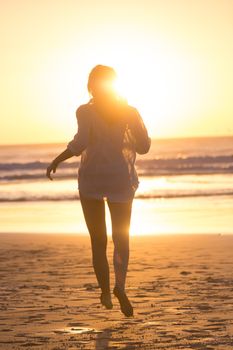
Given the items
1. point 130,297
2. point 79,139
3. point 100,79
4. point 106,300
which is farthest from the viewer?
point 130,297

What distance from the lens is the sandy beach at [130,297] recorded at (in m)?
6.02

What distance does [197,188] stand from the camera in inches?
1136

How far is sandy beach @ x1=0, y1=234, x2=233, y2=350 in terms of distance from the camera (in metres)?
6.02

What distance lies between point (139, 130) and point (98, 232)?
0.80 m

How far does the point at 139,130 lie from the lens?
6.98 metres

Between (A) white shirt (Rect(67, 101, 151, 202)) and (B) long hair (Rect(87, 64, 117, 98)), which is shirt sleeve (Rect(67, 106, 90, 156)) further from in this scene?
(B) long hair (Rect(87, 64, 117, 98))

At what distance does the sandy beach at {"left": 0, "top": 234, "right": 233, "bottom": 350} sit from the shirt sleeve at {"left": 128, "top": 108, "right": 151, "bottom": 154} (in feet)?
3.98

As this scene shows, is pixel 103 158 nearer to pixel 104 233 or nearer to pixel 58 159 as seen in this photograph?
pixel 58 159

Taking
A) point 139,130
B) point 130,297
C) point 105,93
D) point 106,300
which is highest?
point 105,93

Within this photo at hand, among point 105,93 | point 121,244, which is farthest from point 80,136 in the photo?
point 121,244

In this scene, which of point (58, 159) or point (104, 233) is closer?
point (58, 159)

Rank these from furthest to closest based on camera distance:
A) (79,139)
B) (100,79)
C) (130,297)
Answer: (130,297) < (100,79) < (79,139)

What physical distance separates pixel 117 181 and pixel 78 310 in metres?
1.06

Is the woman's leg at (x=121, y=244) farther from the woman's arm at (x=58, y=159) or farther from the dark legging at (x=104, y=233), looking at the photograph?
the woman's arm at (x=58, y=159)
